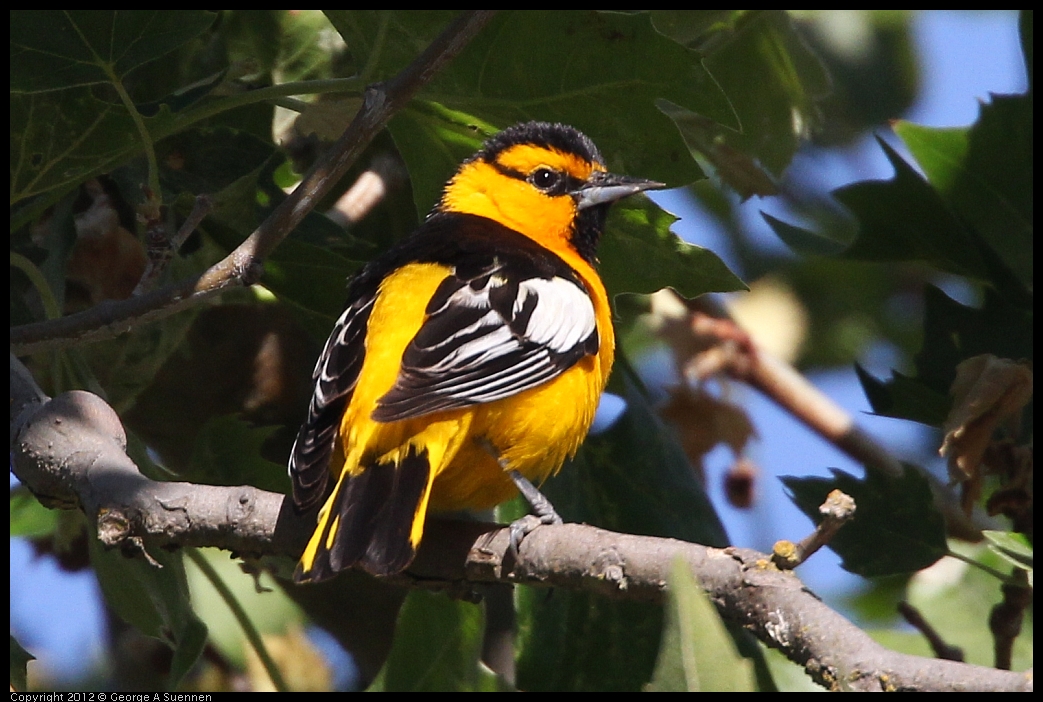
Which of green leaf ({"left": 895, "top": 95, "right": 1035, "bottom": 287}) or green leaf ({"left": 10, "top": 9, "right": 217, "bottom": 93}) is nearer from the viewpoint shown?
green leaf ({"left": 10, "top": 9, "right": 217, "bottom": 93})

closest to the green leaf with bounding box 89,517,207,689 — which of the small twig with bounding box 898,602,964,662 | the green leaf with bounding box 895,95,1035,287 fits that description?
the small twig with bounding box 898,602,964,662

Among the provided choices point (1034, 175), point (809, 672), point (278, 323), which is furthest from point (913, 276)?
point (809, 672)

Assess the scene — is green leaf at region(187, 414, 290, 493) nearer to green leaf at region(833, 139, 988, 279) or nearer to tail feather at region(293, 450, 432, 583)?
tail feather at region(293, 450, 432, 583)

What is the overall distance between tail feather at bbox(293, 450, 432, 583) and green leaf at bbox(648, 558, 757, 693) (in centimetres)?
89

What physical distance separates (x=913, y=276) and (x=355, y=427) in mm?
3976

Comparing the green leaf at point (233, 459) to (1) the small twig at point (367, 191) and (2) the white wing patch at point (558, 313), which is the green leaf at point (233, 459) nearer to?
(2) the white wing patch at point (558, 313)

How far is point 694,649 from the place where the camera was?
1502 mm

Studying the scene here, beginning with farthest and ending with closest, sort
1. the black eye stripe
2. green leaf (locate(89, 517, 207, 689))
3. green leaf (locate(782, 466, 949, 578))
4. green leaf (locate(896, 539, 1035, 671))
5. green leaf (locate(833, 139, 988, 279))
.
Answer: green leaf (locate(896, 539, 1035, 671)), the black eye stripe, green leaf (locate(833, 139, 988, 279)), green leaf (locate(782, 466, 949, 578)), green leaf (locate(89, 517, 207, 689))

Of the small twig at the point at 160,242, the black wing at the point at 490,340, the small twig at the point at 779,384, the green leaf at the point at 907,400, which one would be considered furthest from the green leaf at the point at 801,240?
the small twig at the point at 160,242

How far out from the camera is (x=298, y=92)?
273 cm

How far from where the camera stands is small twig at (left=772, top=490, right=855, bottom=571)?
1886 millimetres

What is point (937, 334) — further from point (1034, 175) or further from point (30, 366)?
point (30, 366)

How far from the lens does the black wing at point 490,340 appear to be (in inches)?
102

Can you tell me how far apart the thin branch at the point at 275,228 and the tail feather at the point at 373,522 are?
50 cm
